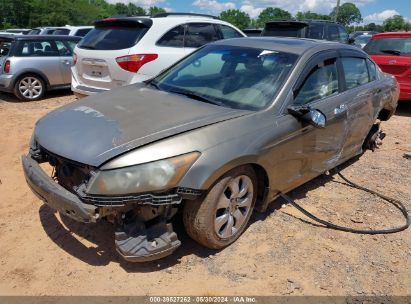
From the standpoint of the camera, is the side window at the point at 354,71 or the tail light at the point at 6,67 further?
the tail light at the point at 6,67

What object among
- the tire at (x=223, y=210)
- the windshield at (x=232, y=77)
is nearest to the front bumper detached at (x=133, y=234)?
the tire at (x=223, y=210)

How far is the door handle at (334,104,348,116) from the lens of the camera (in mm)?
4082

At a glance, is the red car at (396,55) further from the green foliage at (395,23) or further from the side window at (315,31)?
the green foliage at (395,23)

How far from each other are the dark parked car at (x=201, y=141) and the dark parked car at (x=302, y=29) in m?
5.84

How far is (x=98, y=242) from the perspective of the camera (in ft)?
11.1

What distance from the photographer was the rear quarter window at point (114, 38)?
6273 millimetres

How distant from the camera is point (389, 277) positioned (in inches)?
125

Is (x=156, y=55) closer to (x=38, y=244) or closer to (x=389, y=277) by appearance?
(x=38, y=244)

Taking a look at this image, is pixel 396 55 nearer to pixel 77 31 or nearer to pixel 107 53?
pixel 107 53

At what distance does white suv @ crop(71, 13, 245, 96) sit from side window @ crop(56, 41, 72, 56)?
3.23 meters

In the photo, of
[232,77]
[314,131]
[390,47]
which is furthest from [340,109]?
[390,47]

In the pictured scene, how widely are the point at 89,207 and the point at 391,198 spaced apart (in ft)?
11.0

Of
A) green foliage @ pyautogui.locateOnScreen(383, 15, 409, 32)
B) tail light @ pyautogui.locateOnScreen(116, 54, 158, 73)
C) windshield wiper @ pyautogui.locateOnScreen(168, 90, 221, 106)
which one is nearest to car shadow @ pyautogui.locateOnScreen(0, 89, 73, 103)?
tail light @ pyautogui.locateOnScreen(116, 54, 158, 73)

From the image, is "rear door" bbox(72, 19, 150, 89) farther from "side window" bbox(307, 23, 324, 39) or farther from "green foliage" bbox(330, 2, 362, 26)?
"green foliage" bbox(330, 2, 362, 26)
